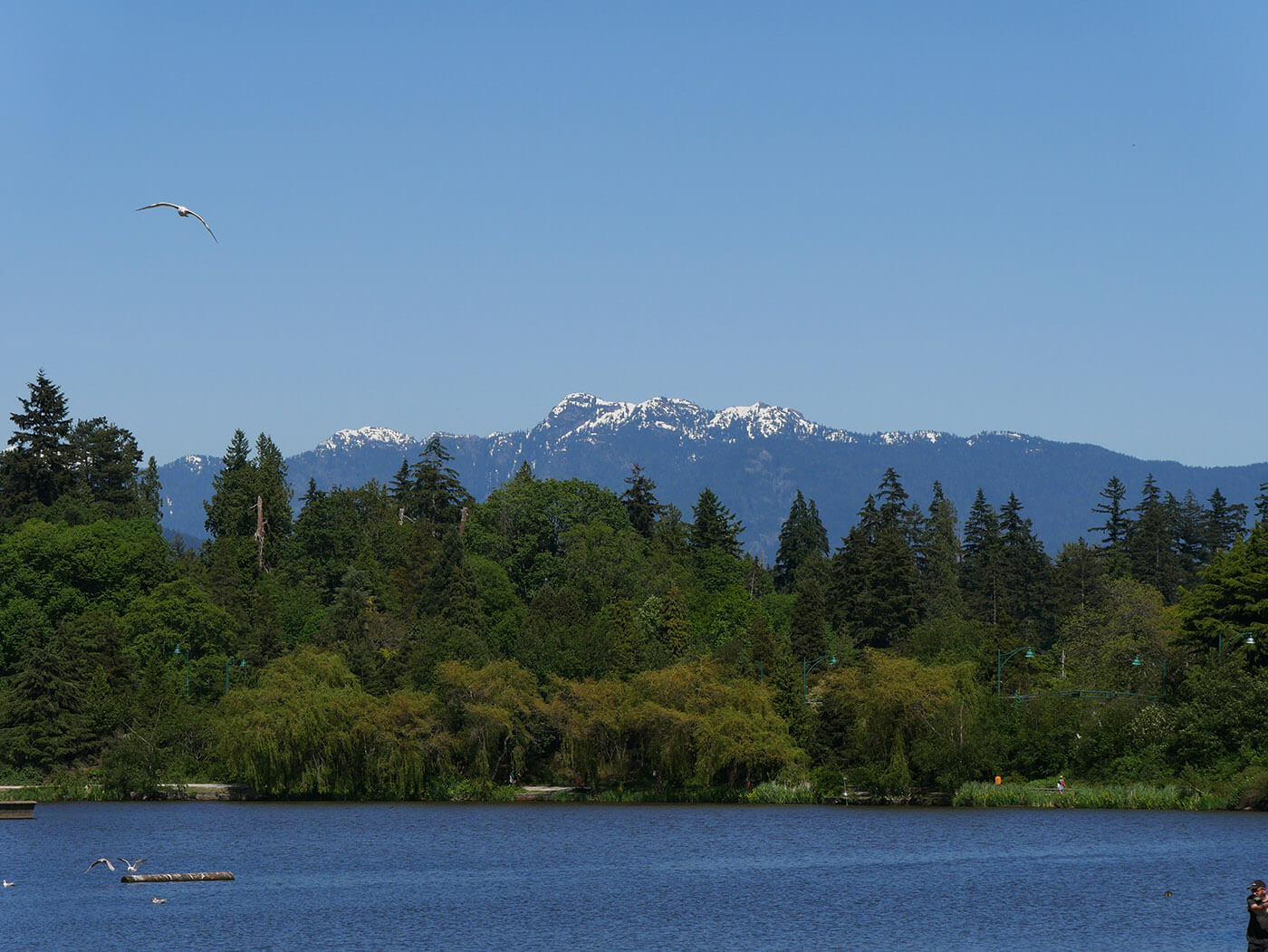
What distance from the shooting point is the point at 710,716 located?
84.9 m

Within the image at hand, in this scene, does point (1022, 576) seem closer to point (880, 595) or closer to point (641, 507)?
point (880, 595)

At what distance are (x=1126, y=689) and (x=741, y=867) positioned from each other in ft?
143

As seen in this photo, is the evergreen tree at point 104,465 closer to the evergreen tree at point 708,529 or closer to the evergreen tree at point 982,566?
the evergreen tree at point 708,529

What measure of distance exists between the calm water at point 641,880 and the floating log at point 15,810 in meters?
1.65

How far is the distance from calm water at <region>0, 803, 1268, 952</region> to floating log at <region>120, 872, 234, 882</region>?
0.36 meters

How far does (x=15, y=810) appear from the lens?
78000 millimetres

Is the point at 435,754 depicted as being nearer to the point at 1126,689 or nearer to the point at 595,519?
the point at 1126,689

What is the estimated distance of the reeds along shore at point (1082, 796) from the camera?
77.9 m

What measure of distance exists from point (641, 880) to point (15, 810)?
41.4m

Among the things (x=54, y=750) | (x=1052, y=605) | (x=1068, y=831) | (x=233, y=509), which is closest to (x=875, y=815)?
(x=1068, y=831)

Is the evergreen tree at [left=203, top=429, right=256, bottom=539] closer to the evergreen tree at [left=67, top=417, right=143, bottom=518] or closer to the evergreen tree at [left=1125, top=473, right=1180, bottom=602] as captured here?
the evergreen tree at [left=67, top=417, right=143, bottom=518]

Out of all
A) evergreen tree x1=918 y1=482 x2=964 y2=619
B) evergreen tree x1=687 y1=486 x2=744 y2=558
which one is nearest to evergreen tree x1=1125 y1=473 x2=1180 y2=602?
evergreen tree x1=918 y1=482 x2=964 y2=619

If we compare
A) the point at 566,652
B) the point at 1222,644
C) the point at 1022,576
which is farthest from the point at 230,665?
the point at 1022,576

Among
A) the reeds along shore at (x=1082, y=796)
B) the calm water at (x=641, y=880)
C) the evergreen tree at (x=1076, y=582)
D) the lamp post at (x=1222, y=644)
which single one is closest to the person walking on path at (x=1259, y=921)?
the calm water at (x=641, y=880)
